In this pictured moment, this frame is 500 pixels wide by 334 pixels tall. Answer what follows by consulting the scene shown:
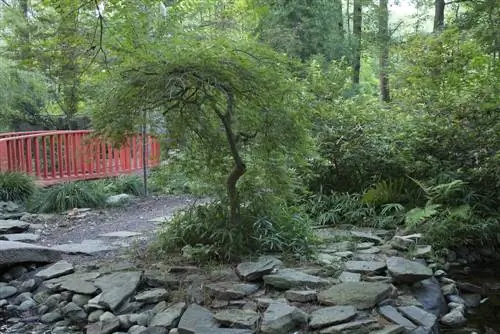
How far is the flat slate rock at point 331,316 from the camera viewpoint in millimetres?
3076

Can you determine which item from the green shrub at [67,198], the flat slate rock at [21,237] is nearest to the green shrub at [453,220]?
the flat slate rock at [21,237]

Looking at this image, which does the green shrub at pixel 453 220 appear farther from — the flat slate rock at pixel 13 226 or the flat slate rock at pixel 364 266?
the flat slate rock at pixel 13 226

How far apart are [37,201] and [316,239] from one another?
404 cm

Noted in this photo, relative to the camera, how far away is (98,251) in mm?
4758

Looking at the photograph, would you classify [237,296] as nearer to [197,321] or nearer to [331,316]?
[197,321]

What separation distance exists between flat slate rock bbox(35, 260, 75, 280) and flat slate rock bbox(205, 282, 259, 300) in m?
1.31

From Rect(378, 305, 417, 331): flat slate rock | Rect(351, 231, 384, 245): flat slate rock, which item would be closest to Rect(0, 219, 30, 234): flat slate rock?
Rect(351, 231, 384, 245): flat slate rock

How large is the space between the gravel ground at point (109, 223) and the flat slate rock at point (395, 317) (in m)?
2.07

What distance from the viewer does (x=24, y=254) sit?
4234 mm

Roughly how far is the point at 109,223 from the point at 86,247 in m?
1.18

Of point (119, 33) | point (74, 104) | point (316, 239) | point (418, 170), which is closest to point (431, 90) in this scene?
point (418, 170)

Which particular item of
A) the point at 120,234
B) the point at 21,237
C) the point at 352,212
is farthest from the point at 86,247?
the point at 352,212

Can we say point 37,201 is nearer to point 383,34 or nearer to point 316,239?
point 316,239

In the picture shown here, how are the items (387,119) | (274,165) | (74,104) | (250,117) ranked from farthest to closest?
(74,104) < (387,119) < (274,165) < (250,117)
